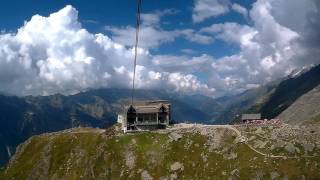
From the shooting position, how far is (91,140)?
637ft

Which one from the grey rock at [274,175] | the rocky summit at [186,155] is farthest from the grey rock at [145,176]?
the grey rock at [274,175]

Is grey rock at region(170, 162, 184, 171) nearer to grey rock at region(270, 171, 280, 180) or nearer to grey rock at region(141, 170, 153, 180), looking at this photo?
grey rock at region(141, 170, 153, 180)

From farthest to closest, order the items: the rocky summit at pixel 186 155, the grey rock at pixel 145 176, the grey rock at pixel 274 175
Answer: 1. the grey rock at pixel 145 176
2. the rocky summit at pixel 186 155
3. the grey rock at pixel 274 175

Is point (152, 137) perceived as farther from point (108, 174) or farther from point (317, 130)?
point (317, 130)

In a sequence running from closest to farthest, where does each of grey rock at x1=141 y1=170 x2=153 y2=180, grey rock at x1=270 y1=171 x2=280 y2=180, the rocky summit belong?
grey rock at x1=270 y1=171 x2=280 y2=180 → the rocky summit → grey rock at x1=141 y1=170 x2=153 y2=180

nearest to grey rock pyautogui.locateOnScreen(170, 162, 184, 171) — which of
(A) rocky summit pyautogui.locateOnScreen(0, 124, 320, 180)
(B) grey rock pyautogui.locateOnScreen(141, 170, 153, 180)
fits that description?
(A) rocky summit pyautogui.locateOnScreen(0, 124, 320, 180)

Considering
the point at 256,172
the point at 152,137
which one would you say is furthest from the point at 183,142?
the point at 256,172

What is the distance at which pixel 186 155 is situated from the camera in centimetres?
17100

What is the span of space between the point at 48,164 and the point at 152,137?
45991mm

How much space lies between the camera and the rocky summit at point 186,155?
152750 millimetres

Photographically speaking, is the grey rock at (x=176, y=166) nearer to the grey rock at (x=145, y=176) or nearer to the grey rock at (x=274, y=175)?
the grey rock at (x=145, y=176)

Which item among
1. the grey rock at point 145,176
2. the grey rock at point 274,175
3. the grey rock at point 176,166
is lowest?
the grey rock at point 145,176

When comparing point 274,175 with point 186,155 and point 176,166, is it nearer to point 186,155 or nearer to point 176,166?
point 186,155

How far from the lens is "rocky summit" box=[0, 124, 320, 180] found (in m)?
153
